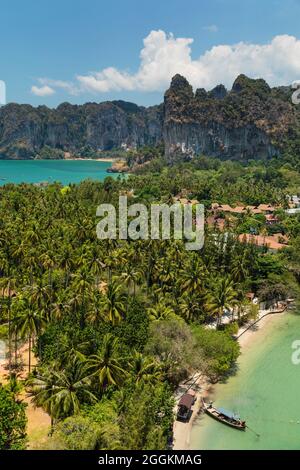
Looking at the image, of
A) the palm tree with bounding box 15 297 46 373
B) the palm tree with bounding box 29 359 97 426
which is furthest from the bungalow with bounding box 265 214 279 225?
the palm tree with bounding box 29 359 97 426

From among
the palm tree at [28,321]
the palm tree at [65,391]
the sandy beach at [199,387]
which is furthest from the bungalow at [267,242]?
the palm tree at [65,391]

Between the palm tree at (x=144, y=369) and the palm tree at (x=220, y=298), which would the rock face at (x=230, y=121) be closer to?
the palm tree at (x=220, y=298)

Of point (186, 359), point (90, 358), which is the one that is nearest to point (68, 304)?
point (90, 358)

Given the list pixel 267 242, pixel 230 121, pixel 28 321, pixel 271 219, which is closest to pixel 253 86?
pixel 230 121

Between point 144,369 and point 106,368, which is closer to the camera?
point 106,368

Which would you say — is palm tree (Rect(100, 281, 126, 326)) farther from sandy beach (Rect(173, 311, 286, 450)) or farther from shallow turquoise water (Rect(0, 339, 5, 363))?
shallow turquoise water (Rect(0, 339, 5, 363))

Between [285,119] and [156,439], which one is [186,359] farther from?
[285,119]

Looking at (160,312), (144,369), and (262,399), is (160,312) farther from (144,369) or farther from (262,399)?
(262,399)
